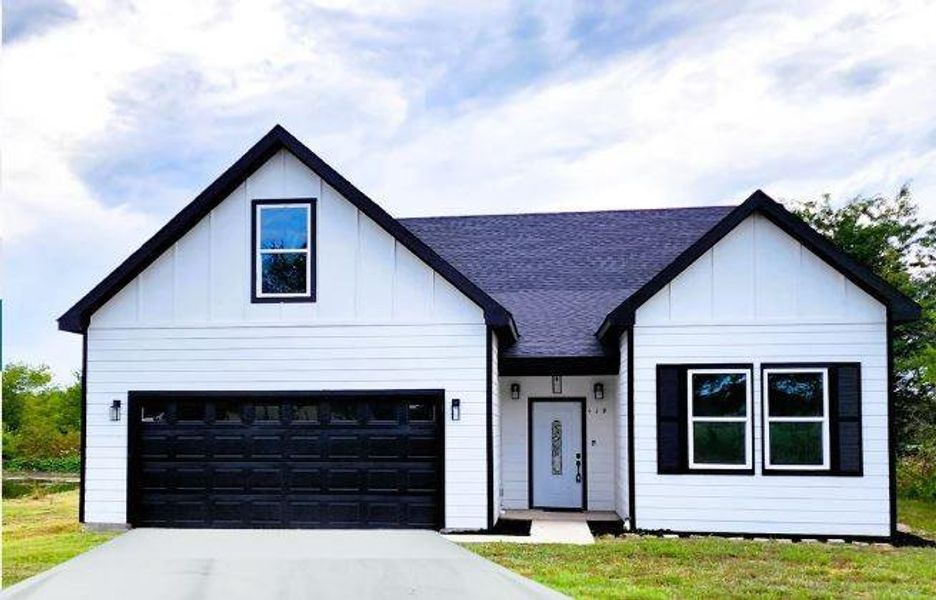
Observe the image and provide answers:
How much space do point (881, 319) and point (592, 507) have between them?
18.6 feet

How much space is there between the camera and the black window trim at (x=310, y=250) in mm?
13000

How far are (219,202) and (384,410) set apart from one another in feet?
13.3

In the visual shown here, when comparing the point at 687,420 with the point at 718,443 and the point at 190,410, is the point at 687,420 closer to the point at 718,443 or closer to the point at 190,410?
the point at 718,443

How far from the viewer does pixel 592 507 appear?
589 inches

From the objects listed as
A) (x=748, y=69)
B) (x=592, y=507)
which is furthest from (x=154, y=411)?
(x=748, y=69)

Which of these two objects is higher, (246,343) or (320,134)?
(320,134)

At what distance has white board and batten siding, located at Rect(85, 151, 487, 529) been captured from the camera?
1280 cm

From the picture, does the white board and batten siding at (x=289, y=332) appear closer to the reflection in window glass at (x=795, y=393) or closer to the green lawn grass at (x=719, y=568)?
the green lawn grass at (x=719, y=568)

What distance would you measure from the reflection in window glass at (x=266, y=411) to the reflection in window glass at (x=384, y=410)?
57.8 inches

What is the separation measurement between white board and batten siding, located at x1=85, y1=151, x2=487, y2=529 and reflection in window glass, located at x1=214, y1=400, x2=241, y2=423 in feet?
1.01

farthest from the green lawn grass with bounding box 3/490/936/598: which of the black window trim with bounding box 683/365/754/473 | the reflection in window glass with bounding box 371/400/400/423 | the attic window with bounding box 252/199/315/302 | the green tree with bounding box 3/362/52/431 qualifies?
the green tree with bounding box 3/362/52/431

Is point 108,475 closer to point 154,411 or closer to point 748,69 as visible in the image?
point 154,411

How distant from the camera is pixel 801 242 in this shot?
12.5 metres

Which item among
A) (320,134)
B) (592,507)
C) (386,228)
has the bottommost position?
(592,507)
